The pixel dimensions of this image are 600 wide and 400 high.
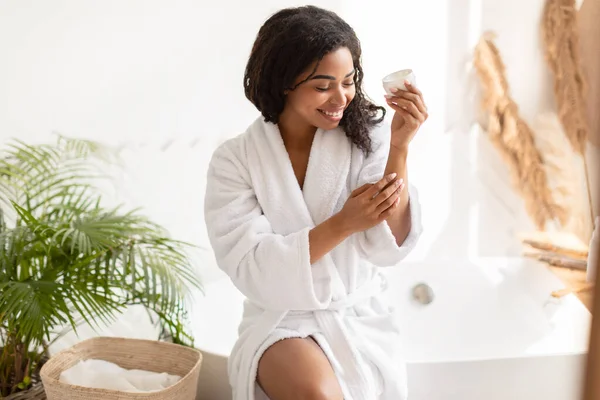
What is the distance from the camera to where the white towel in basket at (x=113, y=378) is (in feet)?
5.95

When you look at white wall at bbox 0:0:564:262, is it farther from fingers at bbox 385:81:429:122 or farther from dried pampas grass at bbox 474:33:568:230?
fingers at bbox 385:81:429:122

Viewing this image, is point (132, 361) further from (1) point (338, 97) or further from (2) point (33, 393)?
(1) point (338, 97)

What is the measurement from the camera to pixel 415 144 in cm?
271

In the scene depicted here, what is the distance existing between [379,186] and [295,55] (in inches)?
12.1

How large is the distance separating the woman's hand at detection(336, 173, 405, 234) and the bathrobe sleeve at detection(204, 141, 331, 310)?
3.7 inches

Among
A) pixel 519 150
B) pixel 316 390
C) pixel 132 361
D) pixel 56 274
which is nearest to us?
pixel 316 390

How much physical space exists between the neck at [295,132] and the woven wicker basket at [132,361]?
0.63 meters

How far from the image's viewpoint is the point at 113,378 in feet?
6.01

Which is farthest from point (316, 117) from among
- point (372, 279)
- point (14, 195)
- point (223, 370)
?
point (14, 195)

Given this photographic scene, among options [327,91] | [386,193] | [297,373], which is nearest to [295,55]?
[327,91]

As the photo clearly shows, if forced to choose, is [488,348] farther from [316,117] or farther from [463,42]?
[316,117]

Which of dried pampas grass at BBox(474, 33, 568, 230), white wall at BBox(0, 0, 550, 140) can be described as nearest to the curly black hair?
white wall at BBox(0, 0, 550, 140)

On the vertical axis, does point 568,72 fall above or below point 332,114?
above

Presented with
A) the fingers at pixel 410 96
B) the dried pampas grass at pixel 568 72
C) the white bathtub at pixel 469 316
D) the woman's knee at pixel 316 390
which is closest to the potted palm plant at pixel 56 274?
the white bathtub at pixel 469 316
